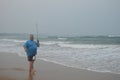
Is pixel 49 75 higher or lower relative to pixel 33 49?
lower

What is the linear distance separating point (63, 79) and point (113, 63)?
4195 millimetres

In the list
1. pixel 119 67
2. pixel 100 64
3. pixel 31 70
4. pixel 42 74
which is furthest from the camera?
pixel 100 64

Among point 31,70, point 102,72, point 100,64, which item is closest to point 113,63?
point 100,64

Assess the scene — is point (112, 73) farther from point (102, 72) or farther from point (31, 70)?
point (31, 70)

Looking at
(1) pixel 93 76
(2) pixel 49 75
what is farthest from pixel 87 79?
(2) pixel 49 75

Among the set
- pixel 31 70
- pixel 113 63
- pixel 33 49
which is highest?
pixel 33 49

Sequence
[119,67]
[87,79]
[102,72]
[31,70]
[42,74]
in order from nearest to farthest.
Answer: [31,70] → [87,79] → [42,74] → [102,72] → [119,67]

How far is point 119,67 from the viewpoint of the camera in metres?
10.7

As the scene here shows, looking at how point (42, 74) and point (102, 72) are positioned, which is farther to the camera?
point (102, 72)

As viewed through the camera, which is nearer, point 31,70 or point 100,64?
point 31,70

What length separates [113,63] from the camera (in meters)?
11.7

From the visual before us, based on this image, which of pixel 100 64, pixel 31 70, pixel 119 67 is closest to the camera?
pixel 31 70

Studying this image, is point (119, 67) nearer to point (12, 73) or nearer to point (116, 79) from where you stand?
point (116, 79)

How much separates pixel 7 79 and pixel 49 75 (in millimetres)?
1380
